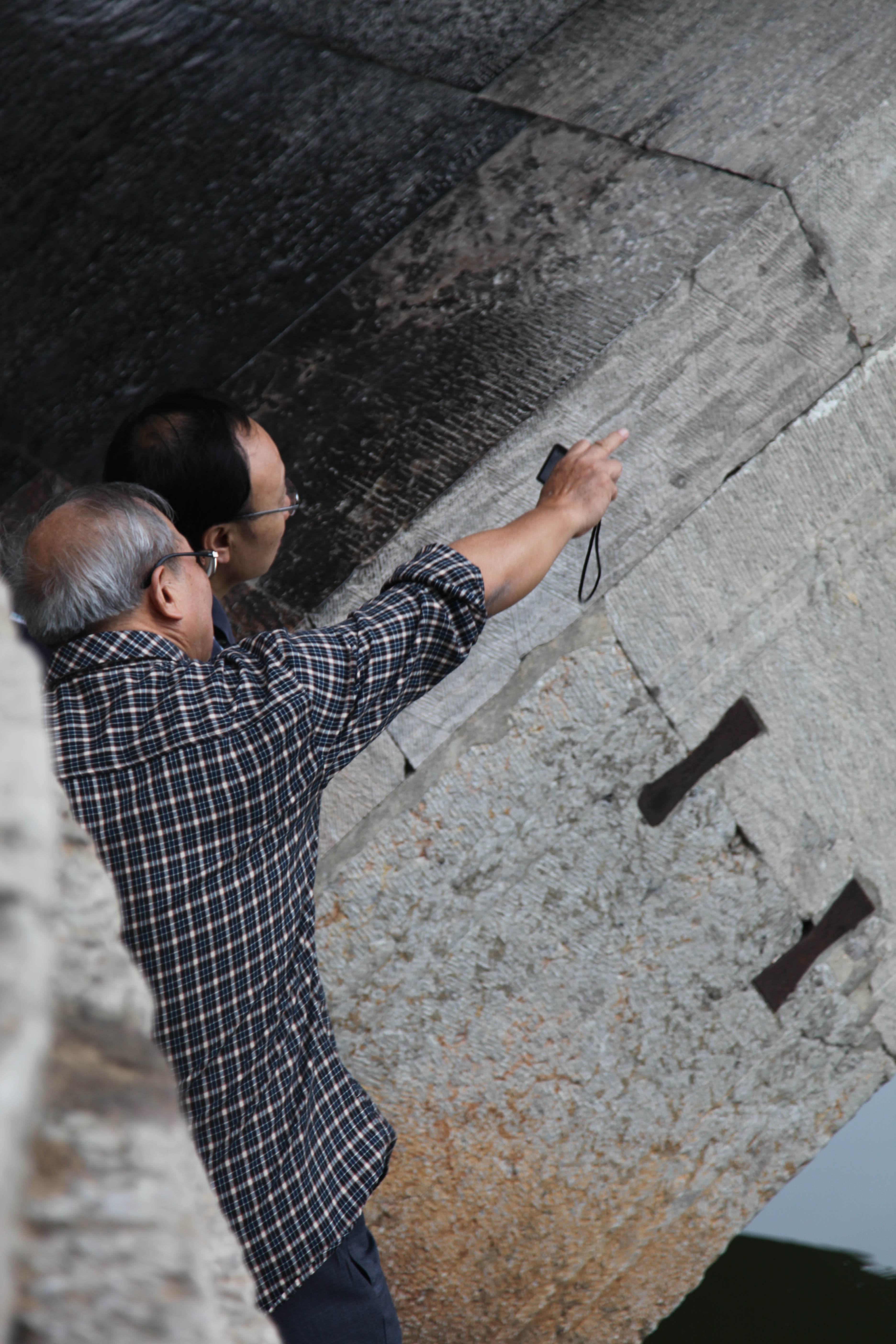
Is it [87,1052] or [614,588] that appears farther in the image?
[614,588]

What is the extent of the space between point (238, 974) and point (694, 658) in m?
1.04

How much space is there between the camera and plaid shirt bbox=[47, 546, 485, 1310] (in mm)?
1198

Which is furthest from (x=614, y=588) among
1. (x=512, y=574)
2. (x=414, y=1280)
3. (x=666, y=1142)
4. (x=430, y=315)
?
(x=414, y=1280)

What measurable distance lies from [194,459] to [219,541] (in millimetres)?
132

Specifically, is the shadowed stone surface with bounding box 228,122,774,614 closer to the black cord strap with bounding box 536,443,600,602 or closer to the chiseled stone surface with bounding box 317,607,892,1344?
the black cord strap with bounding box 536,443,600,602

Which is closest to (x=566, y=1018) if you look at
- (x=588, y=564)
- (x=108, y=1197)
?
(x=588, y=564)

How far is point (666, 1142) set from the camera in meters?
2.13

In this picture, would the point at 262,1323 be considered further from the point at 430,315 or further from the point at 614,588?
the point at 430,315

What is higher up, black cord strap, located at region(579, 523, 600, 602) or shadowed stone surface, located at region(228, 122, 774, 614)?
shadowed stone surface, located at region(228, 122, 774, 614)

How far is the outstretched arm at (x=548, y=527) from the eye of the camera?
1.48 metres

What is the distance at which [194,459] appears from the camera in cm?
165

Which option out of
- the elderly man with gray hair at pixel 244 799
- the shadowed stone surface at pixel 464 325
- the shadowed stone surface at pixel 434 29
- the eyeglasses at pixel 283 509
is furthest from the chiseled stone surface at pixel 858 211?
the eyeglasses at pixel 283 509

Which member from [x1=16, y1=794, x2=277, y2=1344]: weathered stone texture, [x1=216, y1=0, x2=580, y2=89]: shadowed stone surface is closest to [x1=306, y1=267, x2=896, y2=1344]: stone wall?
[x1=216, y1=0, x2=580, y2=89]: shadowed stone surface

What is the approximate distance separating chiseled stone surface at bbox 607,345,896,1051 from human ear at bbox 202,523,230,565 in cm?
64
